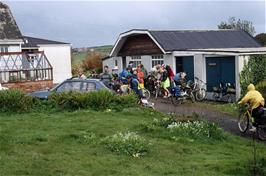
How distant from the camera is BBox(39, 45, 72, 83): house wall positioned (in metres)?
49.9

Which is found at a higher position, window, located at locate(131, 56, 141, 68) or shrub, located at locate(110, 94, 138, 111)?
window, located at locate(131, 56, 141, 68)

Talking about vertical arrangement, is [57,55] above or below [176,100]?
above

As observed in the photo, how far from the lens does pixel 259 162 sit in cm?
1053

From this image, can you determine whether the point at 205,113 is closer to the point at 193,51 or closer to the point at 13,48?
the point at 193,51

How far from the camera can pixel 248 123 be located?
52.9ft

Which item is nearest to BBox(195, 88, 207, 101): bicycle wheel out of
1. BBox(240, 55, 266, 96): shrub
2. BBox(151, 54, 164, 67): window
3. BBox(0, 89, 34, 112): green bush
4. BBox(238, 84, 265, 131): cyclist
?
BBox(240, 55, 266, 96): shrub

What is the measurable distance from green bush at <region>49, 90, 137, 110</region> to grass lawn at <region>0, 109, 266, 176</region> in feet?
6.17

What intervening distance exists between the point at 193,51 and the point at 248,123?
12.7 meters

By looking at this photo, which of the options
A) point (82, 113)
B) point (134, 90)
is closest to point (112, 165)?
point (82, 113)

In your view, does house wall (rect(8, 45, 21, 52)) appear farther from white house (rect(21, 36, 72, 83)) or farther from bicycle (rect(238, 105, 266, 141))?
bicycle (rect(238, 105, 266, 141))

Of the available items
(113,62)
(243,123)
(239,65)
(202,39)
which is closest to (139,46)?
(202,39)

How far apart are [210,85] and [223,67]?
4.48 feet

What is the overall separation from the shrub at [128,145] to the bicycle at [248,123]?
15.6 feet

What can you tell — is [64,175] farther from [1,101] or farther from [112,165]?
[1,101]
